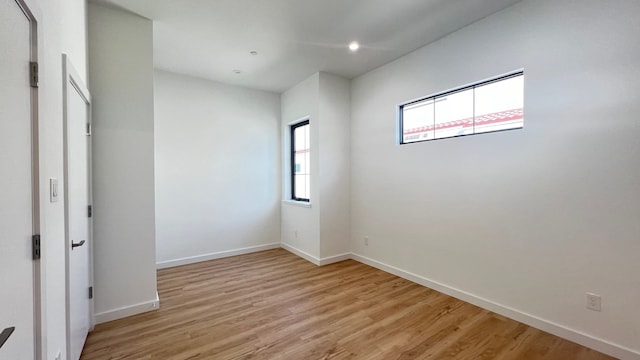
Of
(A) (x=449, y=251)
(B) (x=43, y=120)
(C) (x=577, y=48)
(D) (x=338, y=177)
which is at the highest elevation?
(C) (x=577, y=48)

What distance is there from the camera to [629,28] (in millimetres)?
1832

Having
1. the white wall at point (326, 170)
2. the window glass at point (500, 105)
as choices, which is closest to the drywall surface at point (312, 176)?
the white wall at point (326, 170)

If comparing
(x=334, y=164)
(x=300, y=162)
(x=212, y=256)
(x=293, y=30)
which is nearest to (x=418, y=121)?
(x=334, y=164)

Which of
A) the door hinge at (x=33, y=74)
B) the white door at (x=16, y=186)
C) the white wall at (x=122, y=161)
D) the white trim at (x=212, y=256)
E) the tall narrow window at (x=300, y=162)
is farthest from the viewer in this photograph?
the tall narrow window at (x=300, y=162)

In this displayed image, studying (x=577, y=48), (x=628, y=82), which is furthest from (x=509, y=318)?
(x=577, y=48)

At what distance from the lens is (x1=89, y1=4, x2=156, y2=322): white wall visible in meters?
2.34

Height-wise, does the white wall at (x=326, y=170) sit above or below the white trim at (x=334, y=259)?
above

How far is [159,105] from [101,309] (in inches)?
106

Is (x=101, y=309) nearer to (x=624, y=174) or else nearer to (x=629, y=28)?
(x=624, y=174)

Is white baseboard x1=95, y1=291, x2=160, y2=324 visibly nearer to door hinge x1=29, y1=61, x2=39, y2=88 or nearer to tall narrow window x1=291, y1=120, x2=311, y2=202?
door hinge x1=29, y1=61, x2=39, y2=88

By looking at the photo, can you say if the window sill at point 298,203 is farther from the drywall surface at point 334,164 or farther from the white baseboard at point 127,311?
the white baseboard at point 127,311

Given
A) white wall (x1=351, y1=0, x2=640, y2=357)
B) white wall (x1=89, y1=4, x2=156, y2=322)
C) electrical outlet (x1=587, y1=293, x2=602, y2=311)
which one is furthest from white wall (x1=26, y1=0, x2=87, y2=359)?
electrical outlet (x1=587, y1=293, x2=602, y2=311)

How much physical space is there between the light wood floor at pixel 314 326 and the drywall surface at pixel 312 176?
91 centimetres

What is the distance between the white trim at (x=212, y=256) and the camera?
3.80 metres
